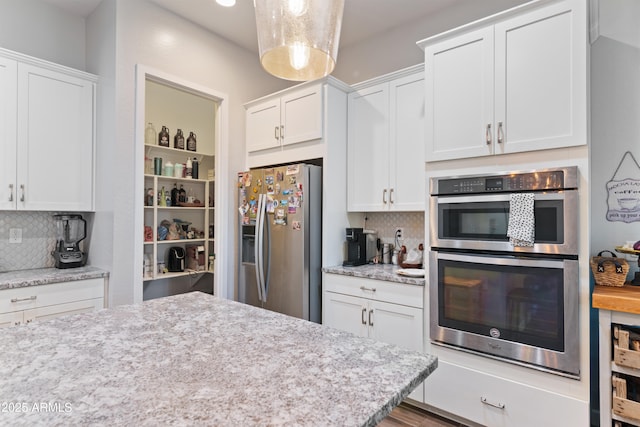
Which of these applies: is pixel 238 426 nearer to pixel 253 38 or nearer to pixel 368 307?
pixel 368 307

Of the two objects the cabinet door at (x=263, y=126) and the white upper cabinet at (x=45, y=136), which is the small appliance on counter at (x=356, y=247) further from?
the white upper cabinet at (x=45, y=136)

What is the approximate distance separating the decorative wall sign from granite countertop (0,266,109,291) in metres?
3.42

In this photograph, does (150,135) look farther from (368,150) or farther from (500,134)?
(500,134)

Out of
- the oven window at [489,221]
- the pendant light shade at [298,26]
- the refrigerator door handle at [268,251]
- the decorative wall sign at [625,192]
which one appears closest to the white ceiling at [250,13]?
the refrigerator door handle at [268,251]

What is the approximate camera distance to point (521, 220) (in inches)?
70.9

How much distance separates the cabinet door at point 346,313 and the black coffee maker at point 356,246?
34 centimetres

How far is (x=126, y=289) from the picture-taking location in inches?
99.5

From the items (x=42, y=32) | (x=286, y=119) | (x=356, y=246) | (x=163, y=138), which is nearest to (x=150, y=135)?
(x=163, y=138)

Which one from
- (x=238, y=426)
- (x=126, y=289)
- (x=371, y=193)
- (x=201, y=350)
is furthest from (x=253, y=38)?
(x=238, y=426)

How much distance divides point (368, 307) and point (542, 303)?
1.07m

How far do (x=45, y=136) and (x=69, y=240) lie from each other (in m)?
0.83

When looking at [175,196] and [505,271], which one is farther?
[175,196]

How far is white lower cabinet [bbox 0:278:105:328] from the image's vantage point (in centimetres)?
215

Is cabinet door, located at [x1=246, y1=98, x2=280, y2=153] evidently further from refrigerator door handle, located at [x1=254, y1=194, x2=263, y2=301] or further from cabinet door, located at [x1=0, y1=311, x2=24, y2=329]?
cabinet door, located at [x1=0, y1=311, x2=24, y2=329]
